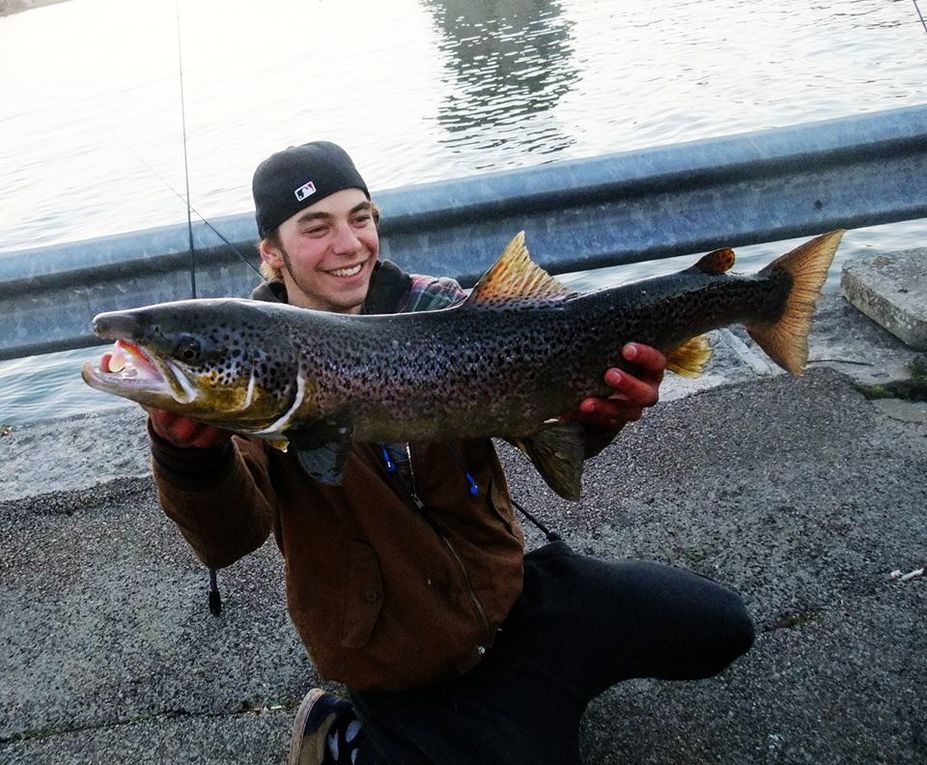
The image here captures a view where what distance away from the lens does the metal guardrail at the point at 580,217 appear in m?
4.54

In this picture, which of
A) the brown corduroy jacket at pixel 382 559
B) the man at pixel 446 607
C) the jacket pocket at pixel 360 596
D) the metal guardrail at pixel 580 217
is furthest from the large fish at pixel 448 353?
the metal guardrail at pixel 580 217

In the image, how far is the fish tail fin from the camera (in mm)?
2889

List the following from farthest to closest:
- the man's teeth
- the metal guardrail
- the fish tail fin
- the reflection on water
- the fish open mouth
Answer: the reflection on water < the metal guardrail < the man's teeth < the fish tail fin < the fish open mouth

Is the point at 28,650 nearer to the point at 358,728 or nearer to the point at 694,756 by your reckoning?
the point at 358,728

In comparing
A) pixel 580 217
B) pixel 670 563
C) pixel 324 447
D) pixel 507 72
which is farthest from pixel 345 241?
pixel 507 72

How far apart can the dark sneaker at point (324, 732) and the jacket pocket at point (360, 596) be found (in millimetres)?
302

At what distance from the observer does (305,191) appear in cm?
316

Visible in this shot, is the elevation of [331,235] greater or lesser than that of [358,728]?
greater

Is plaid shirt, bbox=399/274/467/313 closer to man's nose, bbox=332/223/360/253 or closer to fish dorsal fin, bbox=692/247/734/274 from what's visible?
man's nose, bbox=332/223/360/253

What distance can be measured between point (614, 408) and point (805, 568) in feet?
3.74

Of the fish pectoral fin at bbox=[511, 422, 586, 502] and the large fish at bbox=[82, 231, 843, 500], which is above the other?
the large fish at bbox=[82, 231, 843, 500]

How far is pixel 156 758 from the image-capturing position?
294 cm

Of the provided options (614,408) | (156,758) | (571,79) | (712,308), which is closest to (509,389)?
(614,408)

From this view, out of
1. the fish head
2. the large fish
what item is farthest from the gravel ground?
the fish head
